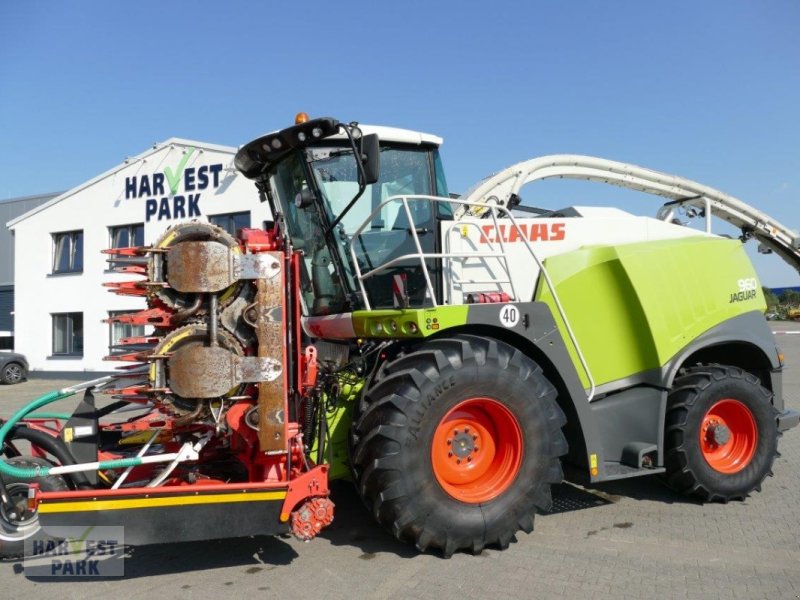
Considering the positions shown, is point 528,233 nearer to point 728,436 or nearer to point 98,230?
point 728,436

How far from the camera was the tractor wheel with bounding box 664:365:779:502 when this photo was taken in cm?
509

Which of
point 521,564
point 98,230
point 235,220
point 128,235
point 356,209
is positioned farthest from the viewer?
point 98,230

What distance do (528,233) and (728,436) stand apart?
2.39m

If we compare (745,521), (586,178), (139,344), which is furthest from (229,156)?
(745,521)

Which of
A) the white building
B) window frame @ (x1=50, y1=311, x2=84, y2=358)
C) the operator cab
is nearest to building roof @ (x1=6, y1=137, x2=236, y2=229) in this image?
the white building

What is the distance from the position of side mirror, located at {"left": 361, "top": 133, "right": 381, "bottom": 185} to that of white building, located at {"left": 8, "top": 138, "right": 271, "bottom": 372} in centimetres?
1369

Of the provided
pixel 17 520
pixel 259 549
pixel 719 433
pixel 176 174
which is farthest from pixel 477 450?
pixel 176 174

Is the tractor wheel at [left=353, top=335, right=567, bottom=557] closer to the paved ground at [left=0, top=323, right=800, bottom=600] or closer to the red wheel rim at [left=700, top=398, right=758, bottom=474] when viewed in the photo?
the paved ground at [left=0, top=323, right=800, bottom=600]

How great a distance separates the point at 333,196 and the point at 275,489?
82.2 inches

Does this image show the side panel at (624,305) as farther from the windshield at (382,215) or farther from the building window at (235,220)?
the building window at (235,220)

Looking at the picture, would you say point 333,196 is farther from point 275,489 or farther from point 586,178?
point 586,178

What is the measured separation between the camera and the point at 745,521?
15.8ft

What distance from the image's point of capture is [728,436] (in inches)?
211

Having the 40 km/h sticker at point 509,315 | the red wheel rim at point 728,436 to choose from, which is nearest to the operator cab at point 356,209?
the 40 km/h sticker at point 509,315
